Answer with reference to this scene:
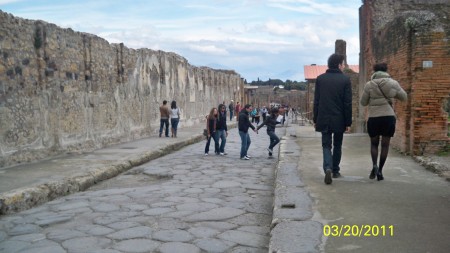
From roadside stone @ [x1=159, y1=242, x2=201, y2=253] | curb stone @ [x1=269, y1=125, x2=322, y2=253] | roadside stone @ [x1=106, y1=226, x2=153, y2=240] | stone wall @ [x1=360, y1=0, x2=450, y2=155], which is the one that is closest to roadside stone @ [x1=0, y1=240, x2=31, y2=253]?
roadside stone @ [x1=106, y1=226, x2=153, y2=240]

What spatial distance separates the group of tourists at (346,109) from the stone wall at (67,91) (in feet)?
16.9

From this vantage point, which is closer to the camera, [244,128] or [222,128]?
[244,128]

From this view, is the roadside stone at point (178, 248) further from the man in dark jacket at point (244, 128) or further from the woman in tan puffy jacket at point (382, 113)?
the man in dark jacket at point (244, 128)

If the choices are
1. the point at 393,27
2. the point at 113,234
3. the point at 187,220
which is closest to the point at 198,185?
the point at 187,220

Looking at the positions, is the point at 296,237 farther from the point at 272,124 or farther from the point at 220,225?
the point at 272,124

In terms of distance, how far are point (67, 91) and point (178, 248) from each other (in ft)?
21.6

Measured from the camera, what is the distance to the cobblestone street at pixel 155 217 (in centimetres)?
380

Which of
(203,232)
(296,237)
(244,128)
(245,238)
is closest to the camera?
(296,237)

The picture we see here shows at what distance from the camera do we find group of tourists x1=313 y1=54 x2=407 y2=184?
5.28 m

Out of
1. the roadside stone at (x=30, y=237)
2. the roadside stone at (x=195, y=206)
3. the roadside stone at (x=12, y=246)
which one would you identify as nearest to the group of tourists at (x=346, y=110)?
the roadside stone at (x=195, y=206)

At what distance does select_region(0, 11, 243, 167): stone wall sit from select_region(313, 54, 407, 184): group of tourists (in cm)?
515

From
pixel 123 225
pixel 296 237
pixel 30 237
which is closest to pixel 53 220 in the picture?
pixel 30 237
